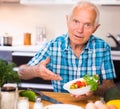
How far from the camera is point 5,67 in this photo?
1239mm

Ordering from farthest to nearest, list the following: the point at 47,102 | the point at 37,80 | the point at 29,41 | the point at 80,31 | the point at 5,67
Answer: the point at 29,41
the point at 37,80
the point at 80,31
the point at 47,102
the point at 5,67

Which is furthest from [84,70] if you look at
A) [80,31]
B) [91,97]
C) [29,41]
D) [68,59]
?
[29,41]

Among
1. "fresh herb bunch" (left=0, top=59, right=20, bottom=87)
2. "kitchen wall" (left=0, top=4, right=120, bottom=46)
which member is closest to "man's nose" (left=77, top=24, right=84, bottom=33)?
"fresh herb bunch" (left=0, top=59, right=20, bottom=87)

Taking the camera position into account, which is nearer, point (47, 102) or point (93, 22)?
point (47, 102)

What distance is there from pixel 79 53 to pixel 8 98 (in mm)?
859

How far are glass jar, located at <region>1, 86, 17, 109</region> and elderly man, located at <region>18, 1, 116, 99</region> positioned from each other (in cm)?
59

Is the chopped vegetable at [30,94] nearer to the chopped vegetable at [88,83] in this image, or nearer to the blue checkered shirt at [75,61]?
the chopped vegetable at [88,83]

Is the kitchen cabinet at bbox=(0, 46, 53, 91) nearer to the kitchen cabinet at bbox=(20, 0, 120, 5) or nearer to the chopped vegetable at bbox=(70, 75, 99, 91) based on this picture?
the kitchen cabinet at bbox=(20, 0, 120, 5)

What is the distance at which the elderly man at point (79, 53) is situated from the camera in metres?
1.84

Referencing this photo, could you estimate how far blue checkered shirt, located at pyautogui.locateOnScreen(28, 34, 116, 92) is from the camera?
1917mm

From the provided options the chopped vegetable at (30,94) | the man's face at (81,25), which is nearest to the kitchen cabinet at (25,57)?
the man's face at (81,25)

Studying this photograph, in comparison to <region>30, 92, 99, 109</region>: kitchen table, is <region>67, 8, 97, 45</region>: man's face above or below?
above

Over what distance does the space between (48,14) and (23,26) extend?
36 centimetres

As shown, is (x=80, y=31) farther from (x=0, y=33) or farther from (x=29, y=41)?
(x=0, y=33)
